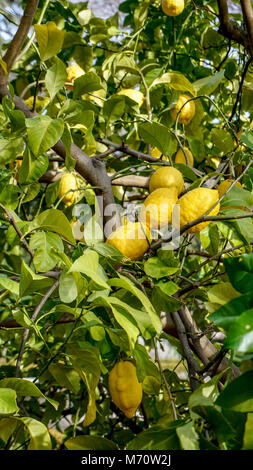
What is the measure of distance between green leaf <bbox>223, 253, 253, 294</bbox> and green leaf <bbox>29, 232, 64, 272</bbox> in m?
0.22

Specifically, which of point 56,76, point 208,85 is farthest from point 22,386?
point 208,85

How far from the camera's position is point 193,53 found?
1078mm

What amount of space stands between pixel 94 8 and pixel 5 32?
0.64m

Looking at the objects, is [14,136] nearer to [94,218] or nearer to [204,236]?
[94,218]

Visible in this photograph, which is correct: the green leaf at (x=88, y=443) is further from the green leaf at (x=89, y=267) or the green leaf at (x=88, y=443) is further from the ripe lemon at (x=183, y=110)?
the ripe lemon at (x=183, y=110)

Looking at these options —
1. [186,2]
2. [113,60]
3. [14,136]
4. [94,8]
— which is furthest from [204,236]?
[94,8]

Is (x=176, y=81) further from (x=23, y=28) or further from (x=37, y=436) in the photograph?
(x=37, y=436)

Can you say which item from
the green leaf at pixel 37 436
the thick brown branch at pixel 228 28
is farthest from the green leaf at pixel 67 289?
the thick brown branch at pixel 228 28

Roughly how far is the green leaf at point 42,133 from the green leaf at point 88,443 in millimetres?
293

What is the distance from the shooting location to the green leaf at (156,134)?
661 mm

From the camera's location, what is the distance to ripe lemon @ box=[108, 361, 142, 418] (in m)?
0.57

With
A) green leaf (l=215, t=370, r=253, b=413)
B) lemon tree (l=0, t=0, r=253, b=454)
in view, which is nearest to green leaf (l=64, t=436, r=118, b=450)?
lemon tree (l=0, t=0, r=253, b=454)

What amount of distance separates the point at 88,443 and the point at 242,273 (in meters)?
0.26
